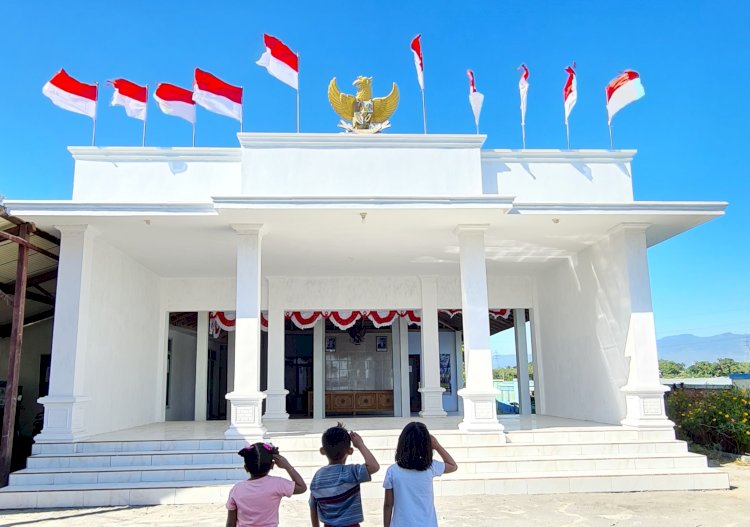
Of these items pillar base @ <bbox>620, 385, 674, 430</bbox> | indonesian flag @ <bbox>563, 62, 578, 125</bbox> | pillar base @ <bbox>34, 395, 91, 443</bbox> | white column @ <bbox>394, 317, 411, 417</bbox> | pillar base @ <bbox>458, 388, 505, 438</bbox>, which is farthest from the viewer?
white column @ <bbox>394, 317, 411, 417</bbox>

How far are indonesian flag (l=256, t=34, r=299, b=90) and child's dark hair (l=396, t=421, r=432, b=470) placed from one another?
7.28 m

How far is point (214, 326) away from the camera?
548 inches

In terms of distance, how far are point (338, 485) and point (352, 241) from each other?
7.11m

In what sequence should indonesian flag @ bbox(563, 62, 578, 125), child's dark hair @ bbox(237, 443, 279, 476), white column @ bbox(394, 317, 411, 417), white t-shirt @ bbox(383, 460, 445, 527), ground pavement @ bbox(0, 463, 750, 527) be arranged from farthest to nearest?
white column @ bbox(394, 317, 411, 417) < indonesian flag @ bbox(563, 62, 578, 125) < ground pavement @ bbox(0, 463, 750, 527) < child's dark hair @ bbox(237, 443, 279, 476) < white t-shirt @ bbox(383, 460, 445, 527)

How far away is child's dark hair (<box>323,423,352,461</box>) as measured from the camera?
2994 mm

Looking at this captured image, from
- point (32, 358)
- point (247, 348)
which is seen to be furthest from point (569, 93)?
point (32, 358)

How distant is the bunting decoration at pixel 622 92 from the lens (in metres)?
9.14

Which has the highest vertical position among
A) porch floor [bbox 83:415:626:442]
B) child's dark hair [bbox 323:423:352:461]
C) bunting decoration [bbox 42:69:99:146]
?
bunting decoration [bbox 42:69:99:146]

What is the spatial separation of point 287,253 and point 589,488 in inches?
236

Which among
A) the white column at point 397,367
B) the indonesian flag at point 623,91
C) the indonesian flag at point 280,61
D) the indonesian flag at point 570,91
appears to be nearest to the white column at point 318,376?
the white column at point 397,367

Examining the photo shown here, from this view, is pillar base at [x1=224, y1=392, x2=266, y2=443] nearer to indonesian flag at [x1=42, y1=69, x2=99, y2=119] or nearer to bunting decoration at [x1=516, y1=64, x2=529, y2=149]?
indonesian flag at [x1=42, y1=69, x2=99, y2=119]

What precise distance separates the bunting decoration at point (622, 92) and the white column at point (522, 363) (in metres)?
5.61

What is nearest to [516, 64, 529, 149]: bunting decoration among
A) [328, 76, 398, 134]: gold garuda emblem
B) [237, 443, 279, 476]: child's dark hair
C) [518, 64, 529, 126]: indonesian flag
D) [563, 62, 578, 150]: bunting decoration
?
[518, 64, 529, 126]: indonesian flag

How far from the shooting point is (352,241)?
9922 mm
